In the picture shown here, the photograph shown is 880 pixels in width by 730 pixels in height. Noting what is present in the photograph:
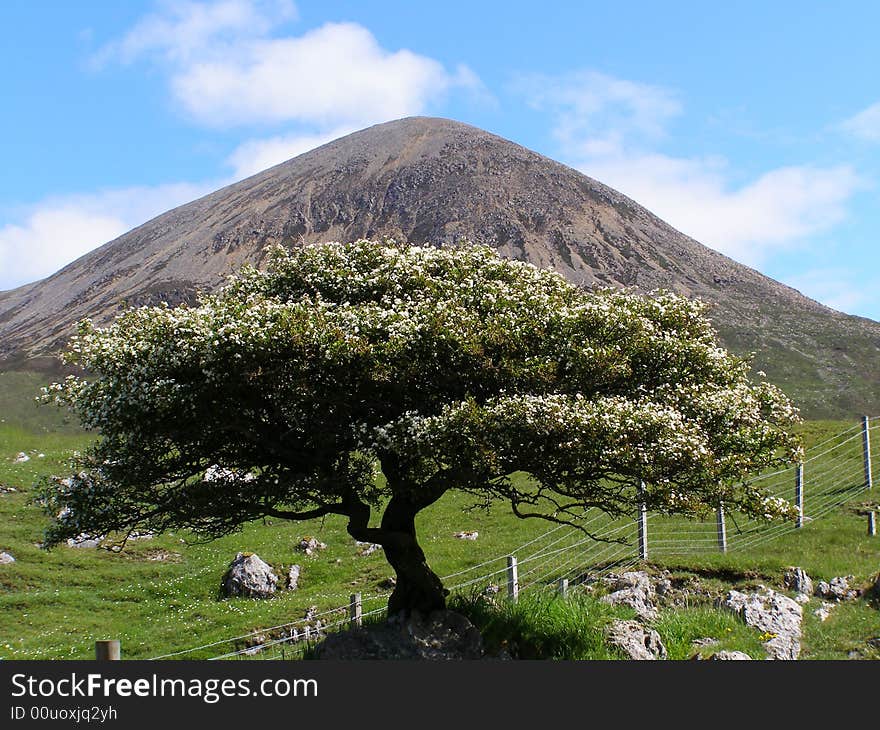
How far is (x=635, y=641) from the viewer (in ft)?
56.0

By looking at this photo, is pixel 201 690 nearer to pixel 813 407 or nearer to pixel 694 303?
pixel 694 303

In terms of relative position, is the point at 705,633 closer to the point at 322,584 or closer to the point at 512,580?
the point at 512,580

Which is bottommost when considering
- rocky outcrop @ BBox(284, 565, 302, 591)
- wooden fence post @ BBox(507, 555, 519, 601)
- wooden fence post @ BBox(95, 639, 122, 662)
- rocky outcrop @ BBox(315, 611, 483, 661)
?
rocky outcrop @ BBox(284, 565, 302, 591)

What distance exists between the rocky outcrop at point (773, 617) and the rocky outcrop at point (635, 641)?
7.19ft

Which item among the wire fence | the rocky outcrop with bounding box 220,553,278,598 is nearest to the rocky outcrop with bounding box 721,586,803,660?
the wire fence

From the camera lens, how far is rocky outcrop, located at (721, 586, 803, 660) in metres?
16.6

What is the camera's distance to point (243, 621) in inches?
1041

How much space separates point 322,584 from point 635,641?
52.2 feet

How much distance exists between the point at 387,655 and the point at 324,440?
→ 4.86 metres

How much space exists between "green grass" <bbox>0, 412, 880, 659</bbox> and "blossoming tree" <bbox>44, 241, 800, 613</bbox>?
9.57 feet

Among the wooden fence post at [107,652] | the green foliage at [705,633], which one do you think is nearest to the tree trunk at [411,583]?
the green foliage at [705,633]

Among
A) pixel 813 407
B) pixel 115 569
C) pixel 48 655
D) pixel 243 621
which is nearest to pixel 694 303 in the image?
pixel 243 621

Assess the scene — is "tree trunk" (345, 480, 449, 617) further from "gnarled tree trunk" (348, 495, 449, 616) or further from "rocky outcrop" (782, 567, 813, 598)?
"rocky outcrop" (782, 567, 813, 598)

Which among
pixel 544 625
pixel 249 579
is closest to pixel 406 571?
pixel 544 625
